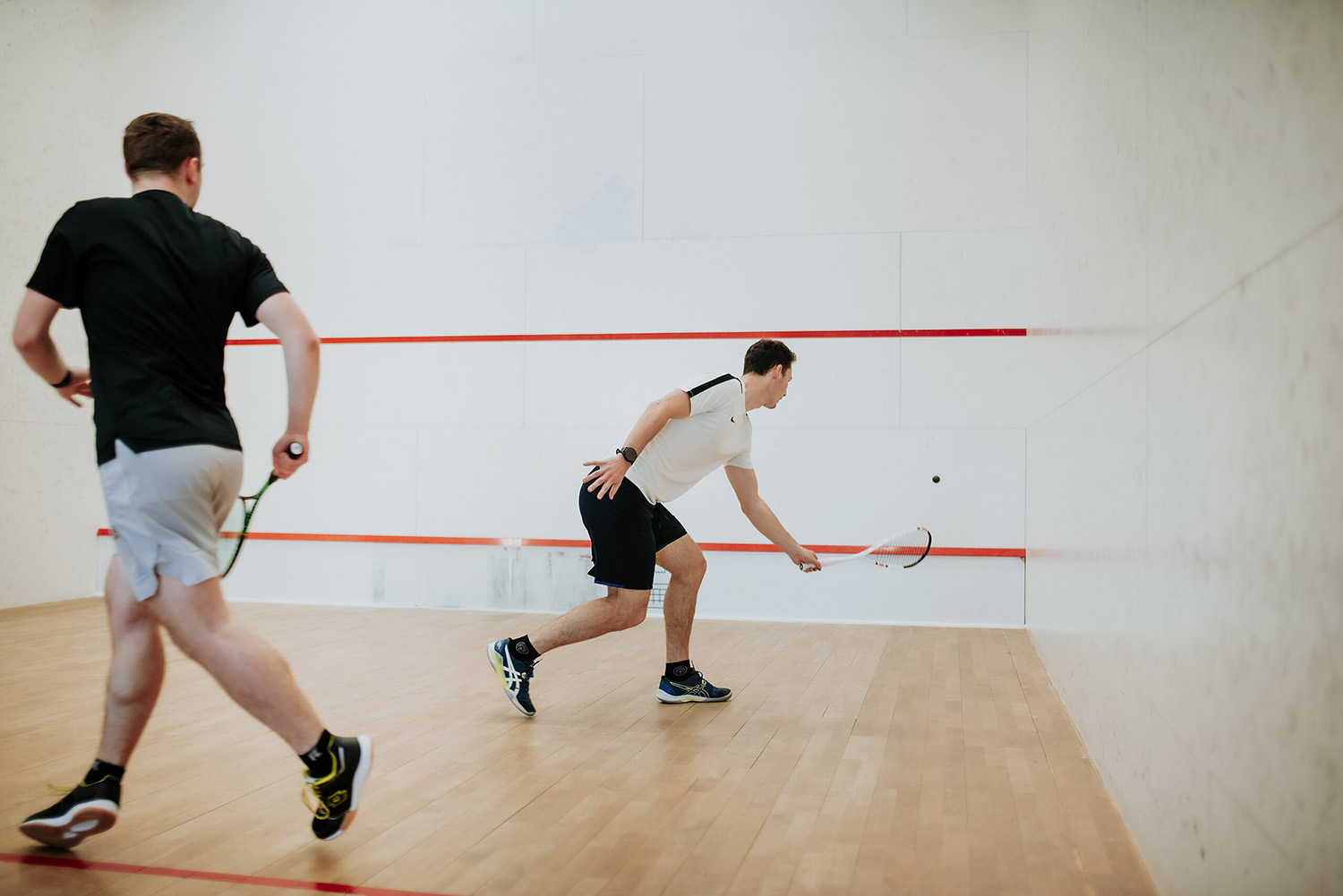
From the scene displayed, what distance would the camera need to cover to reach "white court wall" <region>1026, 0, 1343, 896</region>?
899mm

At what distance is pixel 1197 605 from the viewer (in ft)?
4.35

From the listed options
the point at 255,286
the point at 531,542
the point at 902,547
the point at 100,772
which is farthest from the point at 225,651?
the point at 531,542

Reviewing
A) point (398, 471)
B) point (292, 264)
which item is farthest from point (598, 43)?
point (398, 471)

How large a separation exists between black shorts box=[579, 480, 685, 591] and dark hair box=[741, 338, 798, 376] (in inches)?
18.5

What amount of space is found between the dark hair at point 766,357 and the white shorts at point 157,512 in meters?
1.58

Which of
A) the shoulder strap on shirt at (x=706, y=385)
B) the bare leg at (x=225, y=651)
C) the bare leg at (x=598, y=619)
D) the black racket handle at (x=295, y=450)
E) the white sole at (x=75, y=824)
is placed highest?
the shoulder strap on shirt at (x=706, y=385)

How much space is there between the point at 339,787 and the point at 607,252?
3.52 m

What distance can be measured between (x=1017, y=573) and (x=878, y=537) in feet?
1.94

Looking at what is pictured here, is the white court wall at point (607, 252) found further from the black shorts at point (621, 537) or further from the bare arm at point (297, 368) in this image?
the bare arm at point (297, 368)

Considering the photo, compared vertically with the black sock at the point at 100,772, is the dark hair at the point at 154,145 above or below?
above

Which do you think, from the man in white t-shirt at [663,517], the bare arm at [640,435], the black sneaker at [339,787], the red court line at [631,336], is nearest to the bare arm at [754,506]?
the man in white t-shirt at [663,517]

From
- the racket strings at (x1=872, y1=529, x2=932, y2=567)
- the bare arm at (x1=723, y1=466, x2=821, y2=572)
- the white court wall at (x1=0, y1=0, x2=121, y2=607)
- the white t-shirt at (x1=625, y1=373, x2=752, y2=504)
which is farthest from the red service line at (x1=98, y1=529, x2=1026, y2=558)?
the white t-shirt at (x1=625, y1=373, x2=752, y2=504)

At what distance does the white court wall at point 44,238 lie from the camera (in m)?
4.77

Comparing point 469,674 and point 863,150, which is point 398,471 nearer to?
point 469,674
